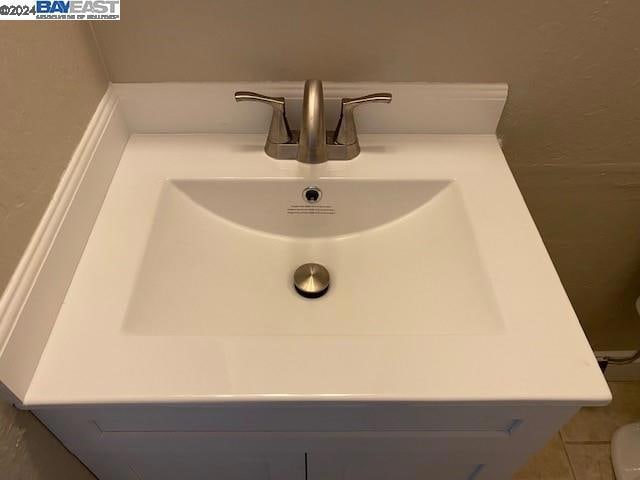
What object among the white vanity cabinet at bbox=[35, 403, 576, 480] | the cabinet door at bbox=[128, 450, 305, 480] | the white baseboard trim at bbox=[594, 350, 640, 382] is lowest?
the white vanity cabinet at bbox=[35, 403, 576, 480]

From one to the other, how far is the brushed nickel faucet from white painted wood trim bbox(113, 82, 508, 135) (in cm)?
5

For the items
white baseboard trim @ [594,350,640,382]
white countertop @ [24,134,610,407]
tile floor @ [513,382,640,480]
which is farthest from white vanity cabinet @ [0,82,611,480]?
white baseboard trim @ [594,350,640,382]

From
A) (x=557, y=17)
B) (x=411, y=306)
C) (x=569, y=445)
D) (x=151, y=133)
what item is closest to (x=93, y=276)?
(x=151, y=133)

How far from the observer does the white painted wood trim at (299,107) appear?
0.81 metres

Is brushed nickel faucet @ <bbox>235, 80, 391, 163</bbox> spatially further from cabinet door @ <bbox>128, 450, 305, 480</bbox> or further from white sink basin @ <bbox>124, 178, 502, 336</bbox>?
cabinet door @ <bbox>128, 450, 305, 480</bbox>

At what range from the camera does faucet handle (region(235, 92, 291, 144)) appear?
0.74 metres

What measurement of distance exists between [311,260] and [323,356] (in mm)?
286

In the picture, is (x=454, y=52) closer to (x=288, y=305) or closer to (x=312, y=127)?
(x=312, y=127)

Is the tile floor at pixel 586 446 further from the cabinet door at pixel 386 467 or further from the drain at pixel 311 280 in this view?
the drain at pixel 311 280

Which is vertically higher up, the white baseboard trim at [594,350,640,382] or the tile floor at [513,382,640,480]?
the white baseboard trim at [594,350,640,382]

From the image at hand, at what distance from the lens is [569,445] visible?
1321 mm

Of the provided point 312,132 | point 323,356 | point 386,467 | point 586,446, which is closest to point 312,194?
point 312,132

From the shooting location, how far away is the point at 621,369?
1427 mm

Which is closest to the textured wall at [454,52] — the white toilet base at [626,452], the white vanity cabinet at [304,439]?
the white vanity cabinet at [304,439]
